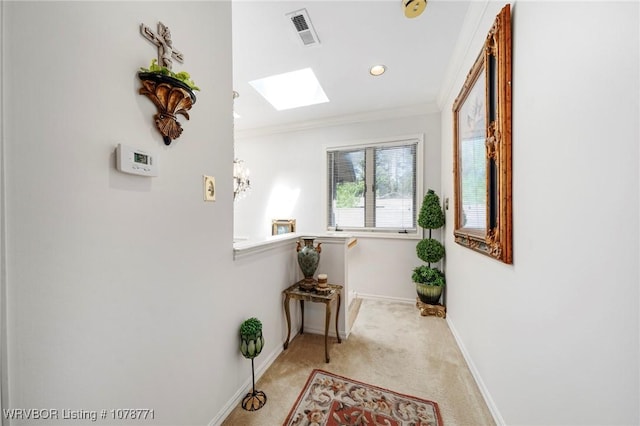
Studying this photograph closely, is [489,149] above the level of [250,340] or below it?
above

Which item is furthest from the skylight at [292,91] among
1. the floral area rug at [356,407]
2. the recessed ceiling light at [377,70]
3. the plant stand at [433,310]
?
the floral area rug at [356,407]

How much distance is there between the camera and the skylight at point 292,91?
9.68ft

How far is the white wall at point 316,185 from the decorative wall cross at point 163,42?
2.68 m

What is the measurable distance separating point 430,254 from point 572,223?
2159 millimetres

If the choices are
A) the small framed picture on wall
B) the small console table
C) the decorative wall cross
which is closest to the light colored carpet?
the small console table

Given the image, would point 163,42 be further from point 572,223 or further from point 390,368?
point 390,368

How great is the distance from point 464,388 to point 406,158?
2665 mm

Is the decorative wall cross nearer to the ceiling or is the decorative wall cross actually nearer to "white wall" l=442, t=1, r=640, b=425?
the ceiling

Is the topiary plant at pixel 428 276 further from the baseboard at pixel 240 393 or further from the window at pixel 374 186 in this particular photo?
the baseboard at pixel 240 393

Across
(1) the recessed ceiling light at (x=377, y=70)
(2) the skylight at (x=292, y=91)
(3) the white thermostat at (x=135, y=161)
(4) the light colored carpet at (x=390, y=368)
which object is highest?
(2) the skylight at (x=292, y=91)

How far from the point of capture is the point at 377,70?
2.38m

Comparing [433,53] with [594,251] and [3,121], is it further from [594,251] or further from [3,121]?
[3,121]

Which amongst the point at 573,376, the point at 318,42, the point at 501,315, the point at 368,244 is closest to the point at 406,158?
the point at 368,244

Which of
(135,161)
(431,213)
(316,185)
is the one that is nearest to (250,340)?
(135,161)
